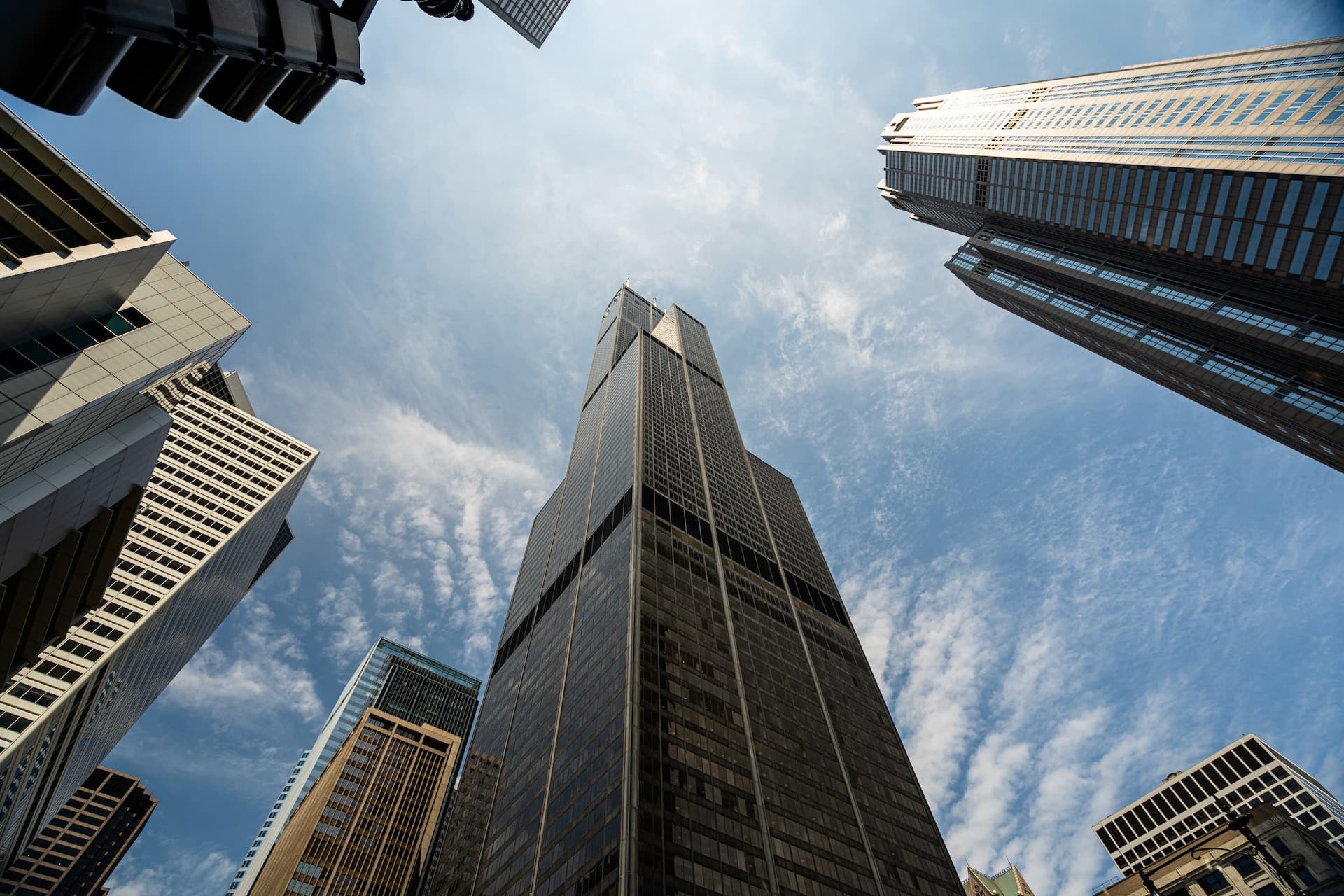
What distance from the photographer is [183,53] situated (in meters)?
12.0

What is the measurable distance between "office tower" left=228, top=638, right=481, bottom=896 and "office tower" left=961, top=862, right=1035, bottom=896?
12159 centimetres

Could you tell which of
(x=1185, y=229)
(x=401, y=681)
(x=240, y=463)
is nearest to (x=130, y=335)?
(x=240, y=463)

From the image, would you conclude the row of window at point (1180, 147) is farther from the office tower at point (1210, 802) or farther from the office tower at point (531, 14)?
the office tower at point (1210, 802)

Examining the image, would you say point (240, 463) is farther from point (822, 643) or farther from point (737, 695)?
point (822, 643)

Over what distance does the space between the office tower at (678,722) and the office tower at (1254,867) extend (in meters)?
19.7

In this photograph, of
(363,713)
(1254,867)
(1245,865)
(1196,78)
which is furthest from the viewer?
(363,713)

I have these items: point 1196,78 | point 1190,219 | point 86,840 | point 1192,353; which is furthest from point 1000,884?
point 86,840

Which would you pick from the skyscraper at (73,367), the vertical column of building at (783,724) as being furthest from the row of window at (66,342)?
the vertical column of building at (783,724)

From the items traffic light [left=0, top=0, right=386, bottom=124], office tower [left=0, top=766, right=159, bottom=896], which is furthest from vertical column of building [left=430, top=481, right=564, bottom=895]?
office tower [left=0, top=766, right=159, bottom=896]

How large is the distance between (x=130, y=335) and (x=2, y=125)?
9116mm

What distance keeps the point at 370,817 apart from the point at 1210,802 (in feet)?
534

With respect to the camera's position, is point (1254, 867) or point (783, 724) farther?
point (783, 724)

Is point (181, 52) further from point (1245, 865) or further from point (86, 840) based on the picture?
point (86, 840)

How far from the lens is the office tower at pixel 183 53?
9.33 meters
